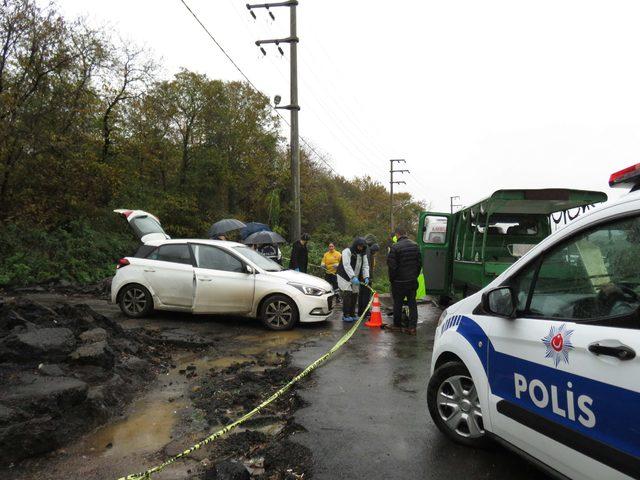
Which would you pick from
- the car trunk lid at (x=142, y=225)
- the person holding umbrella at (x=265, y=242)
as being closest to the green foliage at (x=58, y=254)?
the car trunk lid at (x=142, y=225)

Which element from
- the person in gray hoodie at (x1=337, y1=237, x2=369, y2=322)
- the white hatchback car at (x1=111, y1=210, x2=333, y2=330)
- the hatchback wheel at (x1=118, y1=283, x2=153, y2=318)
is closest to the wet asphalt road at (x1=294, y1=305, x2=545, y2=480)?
the white hatchback car at (x1=111, y1=210, x2=333, y2=330)

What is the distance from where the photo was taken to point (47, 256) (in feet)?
47.4

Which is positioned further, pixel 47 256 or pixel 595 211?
pixel 47 256

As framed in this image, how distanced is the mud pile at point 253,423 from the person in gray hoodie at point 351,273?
3224 millimetres

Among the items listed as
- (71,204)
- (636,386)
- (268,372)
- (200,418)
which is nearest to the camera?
(636,386)

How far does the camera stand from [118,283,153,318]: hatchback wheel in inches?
356

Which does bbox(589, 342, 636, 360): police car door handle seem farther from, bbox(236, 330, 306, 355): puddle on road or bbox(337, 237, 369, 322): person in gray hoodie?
bbox(337, 237, 369, 322): person in gray hoodie

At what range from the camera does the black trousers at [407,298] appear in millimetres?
8453

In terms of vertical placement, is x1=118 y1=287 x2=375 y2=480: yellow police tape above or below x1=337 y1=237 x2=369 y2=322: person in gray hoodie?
below

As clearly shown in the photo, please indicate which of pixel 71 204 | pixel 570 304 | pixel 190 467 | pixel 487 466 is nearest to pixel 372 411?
pixel 487 466

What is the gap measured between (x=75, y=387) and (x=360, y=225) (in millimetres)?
37541

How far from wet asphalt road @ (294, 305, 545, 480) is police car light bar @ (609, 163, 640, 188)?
201cm

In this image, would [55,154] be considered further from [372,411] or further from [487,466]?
[487,466]

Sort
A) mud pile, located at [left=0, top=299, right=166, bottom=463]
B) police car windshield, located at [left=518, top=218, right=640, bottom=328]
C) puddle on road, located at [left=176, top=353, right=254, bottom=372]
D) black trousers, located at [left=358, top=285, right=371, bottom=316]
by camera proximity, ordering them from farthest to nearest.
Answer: black trousers, located at [left=358, top=285, right=371, bottom=316], puddle on road, located at [left=176, top=353, right=254, bottom=372], mud pile, located at [left=0, top=299, right=166, bottom=463], police car windshield, located at [left=518, top=218, right=640, bottom=328]
